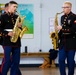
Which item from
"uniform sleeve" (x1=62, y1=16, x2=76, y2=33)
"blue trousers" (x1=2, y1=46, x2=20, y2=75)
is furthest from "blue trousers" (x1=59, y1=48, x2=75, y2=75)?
"blue trousers" (x1=2, y1=46, x2=20, y2=75)

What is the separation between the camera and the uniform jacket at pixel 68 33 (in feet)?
16.0

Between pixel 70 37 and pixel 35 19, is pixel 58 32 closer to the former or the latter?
pixel 70 37

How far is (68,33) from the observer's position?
4898mm

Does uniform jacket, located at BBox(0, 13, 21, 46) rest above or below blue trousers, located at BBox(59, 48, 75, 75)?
above

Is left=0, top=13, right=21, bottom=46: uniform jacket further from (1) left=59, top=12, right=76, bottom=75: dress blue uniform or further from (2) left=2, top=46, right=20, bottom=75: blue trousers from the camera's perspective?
(1) left=59, top=12, right=76, bottom=75: dress blue uniform

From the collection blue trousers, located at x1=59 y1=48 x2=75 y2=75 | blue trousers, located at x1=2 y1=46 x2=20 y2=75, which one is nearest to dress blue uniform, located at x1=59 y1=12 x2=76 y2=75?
blue trousers, located at x1=59 y1=48 x2=75 y2=75

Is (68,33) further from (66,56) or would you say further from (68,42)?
(66,56)

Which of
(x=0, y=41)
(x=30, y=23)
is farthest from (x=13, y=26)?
(x=30, y=23)

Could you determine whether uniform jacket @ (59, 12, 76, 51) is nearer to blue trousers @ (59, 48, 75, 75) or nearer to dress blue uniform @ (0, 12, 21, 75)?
blue trousers @ (59, 48, 75, 75)

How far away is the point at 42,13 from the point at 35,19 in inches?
12.3

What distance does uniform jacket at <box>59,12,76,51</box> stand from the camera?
488 cm

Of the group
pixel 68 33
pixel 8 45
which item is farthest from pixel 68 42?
pixel 8 45

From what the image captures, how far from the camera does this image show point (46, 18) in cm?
906

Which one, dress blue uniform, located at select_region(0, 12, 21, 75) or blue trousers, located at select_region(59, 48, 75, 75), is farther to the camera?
blue trousers, located at select_region(59, 48, 75, 75)
